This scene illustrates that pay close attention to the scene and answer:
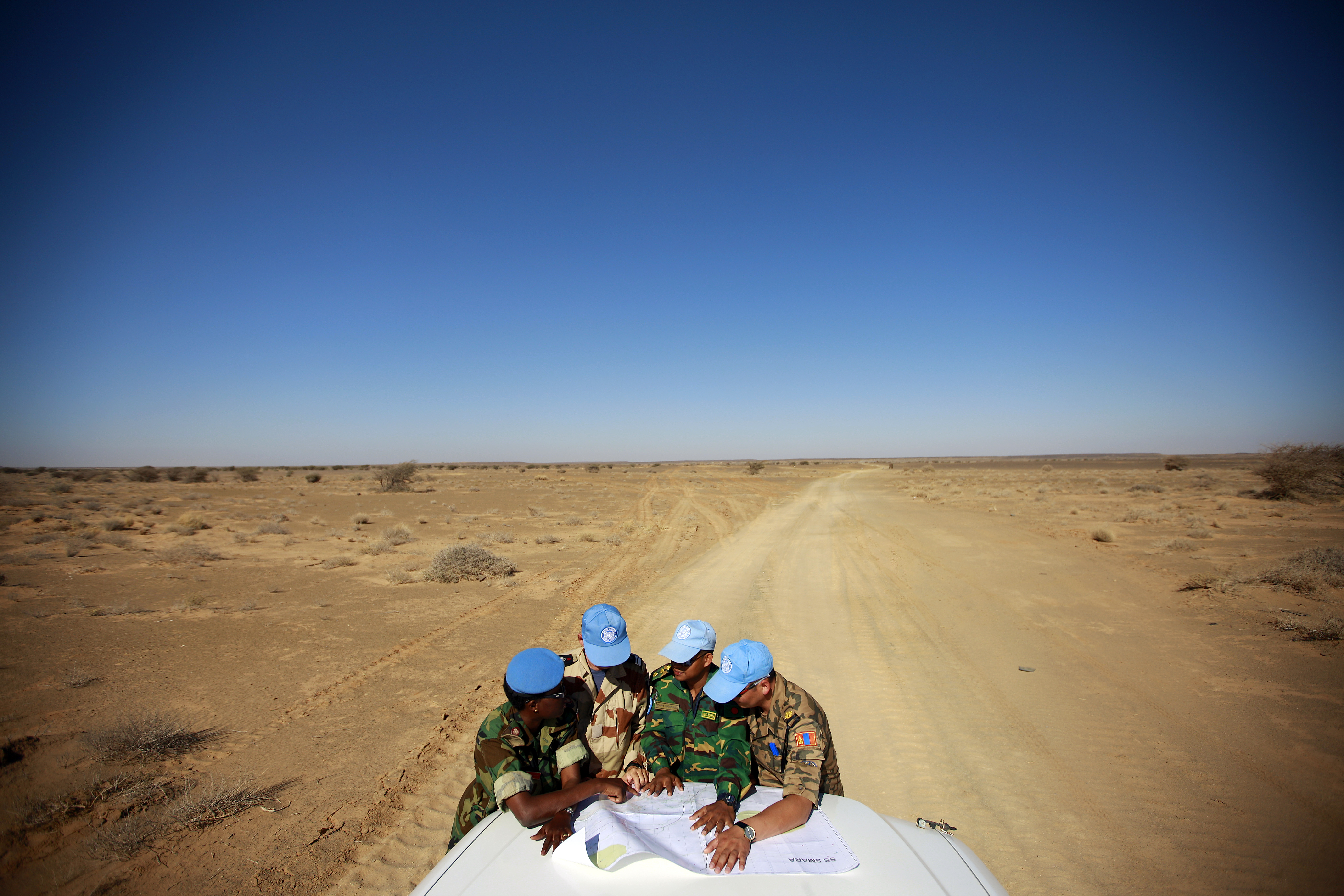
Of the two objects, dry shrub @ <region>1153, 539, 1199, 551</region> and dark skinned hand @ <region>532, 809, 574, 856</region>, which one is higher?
dark skinned hand @ <region>532, 809, 574, 856</region>

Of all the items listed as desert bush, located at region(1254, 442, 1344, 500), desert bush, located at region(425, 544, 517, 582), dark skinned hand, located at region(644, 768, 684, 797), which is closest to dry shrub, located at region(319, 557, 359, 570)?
desert bush, located at region(425, 544, 517, 582)

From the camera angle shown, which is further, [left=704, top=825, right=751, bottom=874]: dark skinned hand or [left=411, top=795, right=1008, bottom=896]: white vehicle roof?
[left=704, top=825, right=751, bottom=874]: dark skinned hand

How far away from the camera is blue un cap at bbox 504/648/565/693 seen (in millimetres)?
2771

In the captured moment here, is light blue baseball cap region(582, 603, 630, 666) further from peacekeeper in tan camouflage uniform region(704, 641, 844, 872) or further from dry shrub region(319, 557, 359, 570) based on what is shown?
dry shrub region(319, 557, 359, 570)

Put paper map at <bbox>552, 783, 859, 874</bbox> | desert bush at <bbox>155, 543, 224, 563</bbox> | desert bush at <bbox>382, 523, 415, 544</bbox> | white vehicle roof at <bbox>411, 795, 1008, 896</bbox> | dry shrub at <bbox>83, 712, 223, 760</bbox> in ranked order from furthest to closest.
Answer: desert bush at <bbox>382, 523, 415, 544</bbox>
desert bush at <bbox>155, 543, 224, 563</bbox>
dry shrub at <bbox>83, 712, 223, 760</bbox>
paper map at <bbox>552, 783, 859, 874</bbox>
white vehicle roof at <bbox>411, 795, 1008, 896</bbox>

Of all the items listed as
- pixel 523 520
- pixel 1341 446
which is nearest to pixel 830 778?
pixel 523 520

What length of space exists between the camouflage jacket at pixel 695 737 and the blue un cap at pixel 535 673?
2.49ft

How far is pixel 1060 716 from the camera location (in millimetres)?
5574

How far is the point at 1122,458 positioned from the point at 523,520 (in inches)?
6895

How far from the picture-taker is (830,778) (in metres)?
3.13

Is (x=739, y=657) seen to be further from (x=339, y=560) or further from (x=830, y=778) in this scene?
(x=339, y=560)

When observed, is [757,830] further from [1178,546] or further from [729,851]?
[1178,546]

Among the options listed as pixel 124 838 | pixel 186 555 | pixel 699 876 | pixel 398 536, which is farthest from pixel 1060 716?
pixel 186 555

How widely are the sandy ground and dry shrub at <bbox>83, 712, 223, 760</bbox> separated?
17cm
